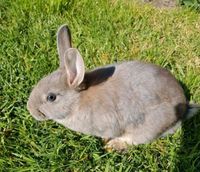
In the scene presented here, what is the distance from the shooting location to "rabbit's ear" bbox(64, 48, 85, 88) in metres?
3.57

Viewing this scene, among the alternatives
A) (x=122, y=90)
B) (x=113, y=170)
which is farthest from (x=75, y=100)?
(x=113, y=170)

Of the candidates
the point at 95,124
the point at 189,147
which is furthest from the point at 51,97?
the point at 189,147

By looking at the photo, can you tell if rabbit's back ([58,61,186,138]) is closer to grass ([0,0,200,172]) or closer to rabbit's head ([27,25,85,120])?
rabbit's head ([27,25,85,120])

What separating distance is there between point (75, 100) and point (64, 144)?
44cm

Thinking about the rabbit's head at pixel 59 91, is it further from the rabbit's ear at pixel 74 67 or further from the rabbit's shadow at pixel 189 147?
the rabbit's shadow at pixel 189 147

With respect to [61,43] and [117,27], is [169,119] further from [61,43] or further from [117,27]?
Result: [117,27]

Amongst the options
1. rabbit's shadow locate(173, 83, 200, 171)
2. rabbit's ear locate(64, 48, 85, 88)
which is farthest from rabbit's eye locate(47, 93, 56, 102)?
rabbit's shadow locate(173, 83, 200, 171)

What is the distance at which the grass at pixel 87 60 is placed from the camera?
4.01 metres

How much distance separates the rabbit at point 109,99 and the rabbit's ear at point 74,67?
17mm

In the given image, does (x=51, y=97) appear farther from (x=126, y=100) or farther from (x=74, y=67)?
(x=126, y=100)

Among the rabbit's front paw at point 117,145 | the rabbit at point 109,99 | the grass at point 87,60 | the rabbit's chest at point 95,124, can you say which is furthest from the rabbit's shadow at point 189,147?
the rabbit's chest at point 95,124

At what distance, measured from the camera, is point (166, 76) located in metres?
3.93

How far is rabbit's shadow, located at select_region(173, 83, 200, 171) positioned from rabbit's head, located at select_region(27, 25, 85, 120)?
0.95m

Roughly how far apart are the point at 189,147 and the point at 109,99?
809mm
